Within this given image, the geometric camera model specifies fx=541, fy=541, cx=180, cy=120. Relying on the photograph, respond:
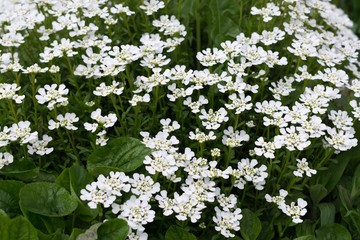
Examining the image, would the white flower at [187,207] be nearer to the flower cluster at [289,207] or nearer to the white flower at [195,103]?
the flower cluster at [289,207]

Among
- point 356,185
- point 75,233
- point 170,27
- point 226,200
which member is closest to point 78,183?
point 75,233

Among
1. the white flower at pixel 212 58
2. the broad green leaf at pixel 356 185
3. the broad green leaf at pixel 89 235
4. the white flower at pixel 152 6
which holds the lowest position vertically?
the broad green leaf at pixel 89 235

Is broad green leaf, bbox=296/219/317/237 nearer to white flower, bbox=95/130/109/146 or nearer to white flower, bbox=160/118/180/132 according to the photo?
white flower, bbox=160/118/180/132

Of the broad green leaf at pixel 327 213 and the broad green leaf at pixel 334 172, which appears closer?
the broad green leaf at pixel 327 213

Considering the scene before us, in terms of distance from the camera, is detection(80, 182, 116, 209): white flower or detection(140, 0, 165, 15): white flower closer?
detection(80, 182, 116, 209): white flower

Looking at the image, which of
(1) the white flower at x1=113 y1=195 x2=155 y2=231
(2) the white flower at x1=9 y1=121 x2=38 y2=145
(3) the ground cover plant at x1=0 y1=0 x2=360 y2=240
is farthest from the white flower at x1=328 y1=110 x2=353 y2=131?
(2) the white flower at x1=9 y1=121 x2=38 y2=145

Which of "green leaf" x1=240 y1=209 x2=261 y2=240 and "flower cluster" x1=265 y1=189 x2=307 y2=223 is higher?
"flower cluster" x1=265 y1=189 x2=307 y2=223

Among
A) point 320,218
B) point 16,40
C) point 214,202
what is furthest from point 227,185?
point 16,40

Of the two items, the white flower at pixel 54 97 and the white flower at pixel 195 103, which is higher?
the white flower at pixel 195 103

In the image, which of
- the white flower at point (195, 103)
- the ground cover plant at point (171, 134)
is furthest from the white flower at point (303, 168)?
the white flower at point (195, 103)
